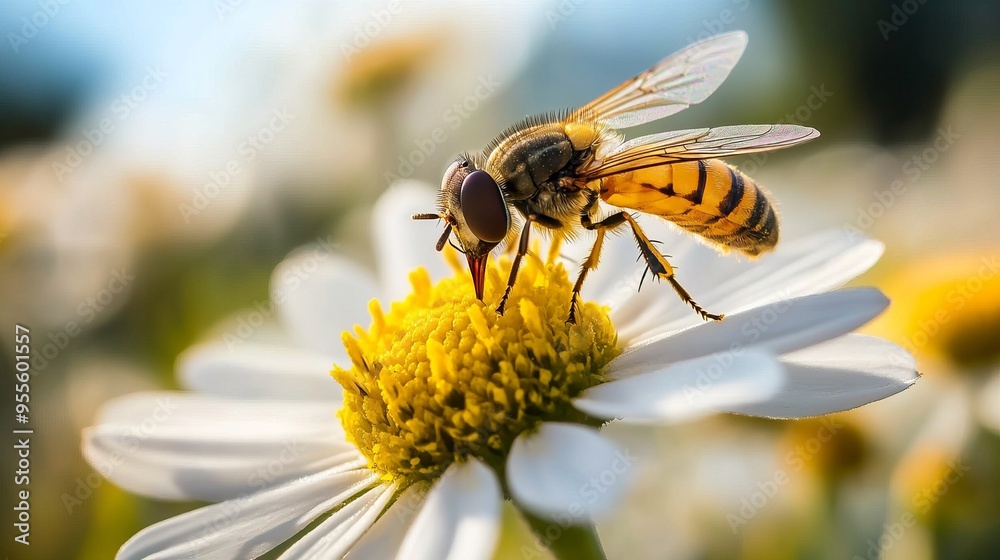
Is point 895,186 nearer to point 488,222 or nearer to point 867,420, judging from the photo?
point 867,420

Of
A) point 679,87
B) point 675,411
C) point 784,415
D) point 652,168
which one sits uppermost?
point 679,87

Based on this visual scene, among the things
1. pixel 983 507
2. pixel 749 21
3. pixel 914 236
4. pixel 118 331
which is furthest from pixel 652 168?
pixel 749 21
